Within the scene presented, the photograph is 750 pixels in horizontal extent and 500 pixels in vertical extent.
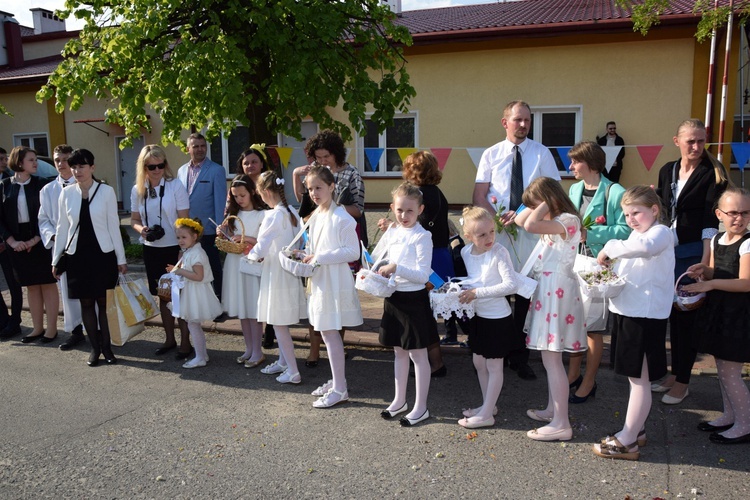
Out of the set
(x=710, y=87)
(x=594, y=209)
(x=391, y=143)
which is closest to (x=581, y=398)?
(x=594, y=209)

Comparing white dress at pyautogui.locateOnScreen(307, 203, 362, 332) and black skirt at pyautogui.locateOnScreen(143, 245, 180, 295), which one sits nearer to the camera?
white dress at pyautogui.locateOnScreen(307, 203, 362, 332)

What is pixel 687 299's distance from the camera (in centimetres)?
398

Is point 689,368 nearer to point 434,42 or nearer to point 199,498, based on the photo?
point 199,498

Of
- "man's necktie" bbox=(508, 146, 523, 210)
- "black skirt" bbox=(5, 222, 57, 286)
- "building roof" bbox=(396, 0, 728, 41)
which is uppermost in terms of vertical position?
"building roof" bbox=(396, 0, 728, 41)

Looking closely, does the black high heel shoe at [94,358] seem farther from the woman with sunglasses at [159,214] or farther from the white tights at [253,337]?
the white tights at [253,337]

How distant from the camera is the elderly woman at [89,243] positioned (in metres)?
5.66

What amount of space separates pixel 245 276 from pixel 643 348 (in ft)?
11.2

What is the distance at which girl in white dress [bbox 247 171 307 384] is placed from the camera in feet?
16.2

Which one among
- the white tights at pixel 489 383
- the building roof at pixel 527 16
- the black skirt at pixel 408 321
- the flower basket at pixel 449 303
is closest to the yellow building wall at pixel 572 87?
the building roof at pixel 527 16

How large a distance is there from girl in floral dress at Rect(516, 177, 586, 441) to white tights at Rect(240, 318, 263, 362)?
2.65 meters

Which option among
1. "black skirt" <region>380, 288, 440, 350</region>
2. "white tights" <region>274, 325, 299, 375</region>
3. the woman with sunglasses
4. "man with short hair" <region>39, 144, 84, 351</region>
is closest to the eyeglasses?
"black skirt" <region>380, 288, 440, 350</region>

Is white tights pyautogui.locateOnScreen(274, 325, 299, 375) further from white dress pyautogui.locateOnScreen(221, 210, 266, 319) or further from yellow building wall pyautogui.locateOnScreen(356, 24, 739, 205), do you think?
yellow building wall pyautogui.locateOnScreen(356, 24, 739, 205)

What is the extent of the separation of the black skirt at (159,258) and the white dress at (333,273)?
2.14 m

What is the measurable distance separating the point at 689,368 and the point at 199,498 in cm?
350
